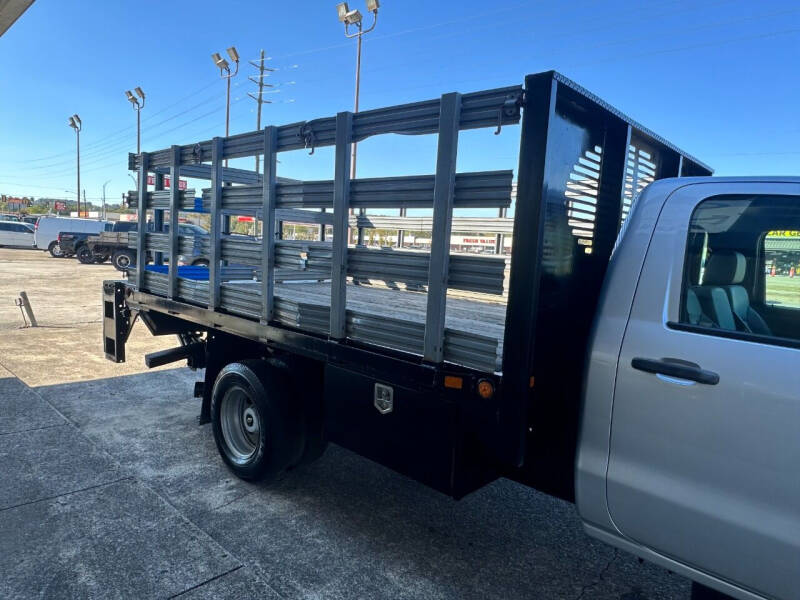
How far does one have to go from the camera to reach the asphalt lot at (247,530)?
271 cm

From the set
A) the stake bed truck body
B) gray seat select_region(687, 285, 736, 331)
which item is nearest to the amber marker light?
Result: the stake bed truck body

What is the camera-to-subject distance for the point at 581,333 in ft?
8.29

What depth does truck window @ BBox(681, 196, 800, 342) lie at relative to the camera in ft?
6.38

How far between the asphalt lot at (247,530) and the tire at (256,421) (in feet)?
0.76

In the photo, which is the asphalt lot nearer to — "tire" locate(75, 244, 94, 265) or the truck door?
the truck door

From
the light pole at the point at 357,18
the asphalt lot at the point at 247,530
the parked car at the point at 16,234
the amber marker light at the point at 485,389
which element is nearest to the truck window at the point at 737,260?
the amber marker light at the point at 485,389

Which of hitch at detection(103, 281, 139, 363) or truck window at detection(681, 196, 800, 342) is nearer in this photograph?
truck window at detection(681, 196, 800, 342)

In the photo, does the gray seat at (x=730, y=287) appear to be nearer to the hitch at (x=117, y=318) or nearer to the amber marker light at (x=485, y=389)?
the amber marker light at (x=485, y=389)

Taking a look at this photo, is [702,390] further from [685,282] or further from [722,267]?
[722,267]

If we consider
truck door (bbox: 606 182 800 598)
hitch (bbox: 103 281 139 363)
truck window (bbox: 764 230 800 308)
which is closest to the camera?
truck door (bbox: 606 182 800 598)

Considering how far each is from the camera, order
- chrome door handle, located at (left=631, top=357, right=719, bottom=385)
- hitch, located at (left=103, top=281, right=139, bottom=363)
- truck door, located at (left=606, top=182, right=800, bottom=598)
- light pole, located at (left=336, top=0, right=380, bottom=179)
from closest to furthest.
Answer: truck door, located at (left=606, top=182, right=800, bottom=598) → chrome door handle, located at (left=631, top=357, right=719, bottom=385) → hitch, located at (left=103, top=281, right=139, bottom=363) → light pole, located at (left=336, top=0, right=380, bottom=179)

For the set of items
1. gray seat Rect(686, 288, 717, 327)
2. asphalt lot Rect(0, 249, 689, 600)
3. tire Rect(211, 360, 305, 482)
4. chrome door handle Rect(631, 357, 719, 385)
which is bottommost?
asphalt lot Rect(0, 249, 689, 600)

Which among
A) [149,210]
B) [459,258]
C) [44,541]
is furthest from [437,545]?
[149,210]

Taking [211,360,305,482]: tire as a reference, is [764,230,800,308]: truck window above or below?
above
